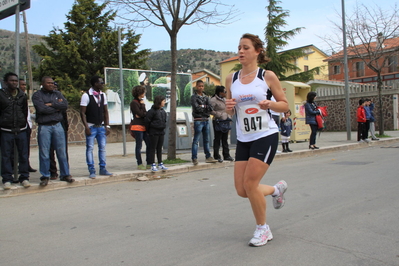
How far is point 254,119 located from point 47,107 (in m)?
4.37

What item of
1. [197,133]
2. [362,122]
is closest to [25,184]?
[197,133]

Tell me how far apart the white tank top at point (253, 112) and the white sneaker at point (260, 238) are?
90 centimetres

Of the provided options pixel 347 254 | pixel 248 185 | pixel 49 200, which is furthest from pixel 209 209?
pixel 49 200

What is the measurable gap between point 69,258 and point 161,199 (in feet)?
8.20

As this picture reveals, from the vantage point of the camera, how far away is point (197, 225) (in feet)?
14.1

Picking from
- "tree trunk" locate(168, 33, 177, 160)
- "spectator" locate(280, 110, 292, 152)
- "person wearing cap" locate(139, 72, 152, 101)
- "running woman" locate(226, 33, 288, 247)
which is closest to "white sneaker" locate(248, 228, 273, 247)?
"running woman" locate(226, 33, 288, 247)

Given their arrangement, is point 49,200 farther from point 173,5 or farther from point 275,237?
point 173,5

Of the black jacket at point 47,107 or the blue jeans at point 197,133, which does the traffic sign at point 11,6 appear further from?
the blue jeans at point 197,133

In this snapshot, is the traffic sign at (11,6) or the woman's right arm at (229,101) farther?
the traffic sign at (11,6)

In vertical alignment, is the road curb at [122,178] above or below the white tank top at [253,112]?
below

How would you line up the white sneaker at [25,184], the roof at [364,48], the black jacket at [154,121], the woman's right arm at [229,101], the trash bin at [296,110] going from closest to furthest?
the woman's right arm at [229,101] → the white sneaker at [25,184] → the black jacket at [154,121] → the trash bin at [296,110] → the roof at [364,48]

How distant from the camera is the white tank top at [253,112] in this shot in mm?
3631

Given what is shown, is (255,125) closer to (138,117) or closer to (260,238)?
(260,238)

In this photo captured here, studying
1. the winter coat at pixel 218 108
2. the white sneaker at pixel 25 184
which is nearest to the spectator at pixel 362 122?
the winter coat at pixel 218 108
